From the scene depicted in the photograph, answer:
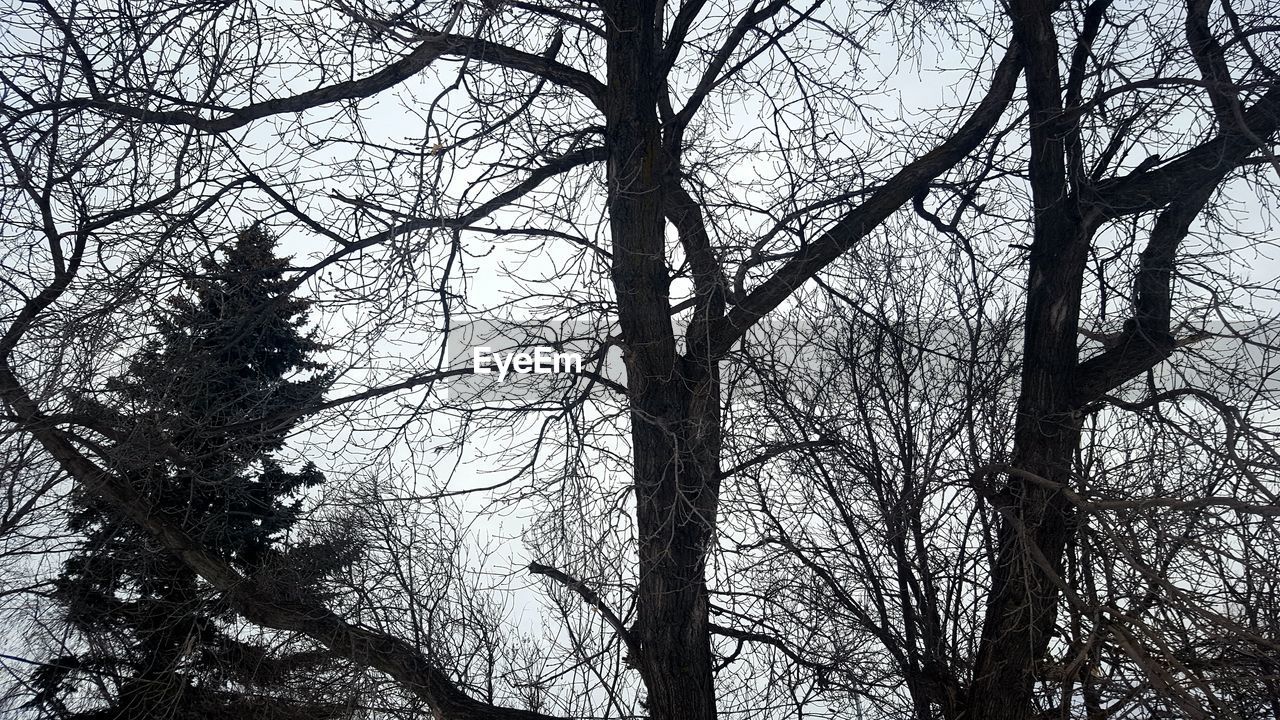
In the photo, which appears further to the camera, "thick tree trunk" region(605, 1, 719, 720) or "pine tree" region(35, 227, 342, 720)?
"pine tree" region(35, 227, 342, 720)

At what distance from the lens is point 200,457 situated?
6102 millimetres

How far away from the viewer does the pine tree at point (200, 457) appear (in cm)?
620

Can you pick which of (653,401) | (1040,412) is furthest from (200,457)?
(1040,412)

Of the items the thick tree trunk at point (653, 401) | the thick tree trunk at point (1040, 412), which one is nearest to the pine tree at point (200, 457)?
the thick tree trunk at point (653, 401)

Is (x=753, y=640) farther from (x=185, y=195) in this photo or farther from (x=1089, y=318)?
(x=185, y=195)

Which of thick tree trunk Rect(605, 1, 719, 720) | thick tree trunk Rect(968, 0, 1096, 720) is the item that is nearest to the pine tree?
thick tree trunk Rect(605, 1, 719, 720)

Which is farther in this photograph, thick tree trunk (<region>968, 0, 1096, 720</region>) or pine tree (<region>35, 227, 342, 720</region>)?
pine tree (<region>35, 227, 342, 720</region>)

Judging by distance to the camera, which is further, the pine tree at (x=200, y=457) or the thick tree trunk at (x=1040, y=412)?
the pine tree at (x=200, y=457)

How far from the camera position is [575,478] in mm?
5551

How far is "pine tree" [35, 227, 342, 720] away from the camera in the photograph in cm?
620

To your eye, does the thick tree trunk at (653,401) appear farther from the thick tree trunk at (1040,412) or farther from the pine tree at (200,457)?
the pine tree at (200,457)

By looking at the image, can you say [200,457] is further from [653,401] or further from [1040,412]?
[1040,412]

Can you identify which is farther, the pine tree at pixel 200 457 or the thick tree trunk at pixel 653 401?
the pine tree at pixel 200 457

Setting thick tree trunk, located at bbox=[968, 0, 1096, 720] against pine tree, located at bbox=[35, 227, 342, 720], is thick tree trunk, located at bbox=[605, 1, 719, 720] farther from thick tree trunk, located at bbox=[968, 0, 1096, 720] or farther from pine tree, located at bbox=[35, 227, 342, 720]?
pine tree, located at bbox=[35, 227, 342, 720]
